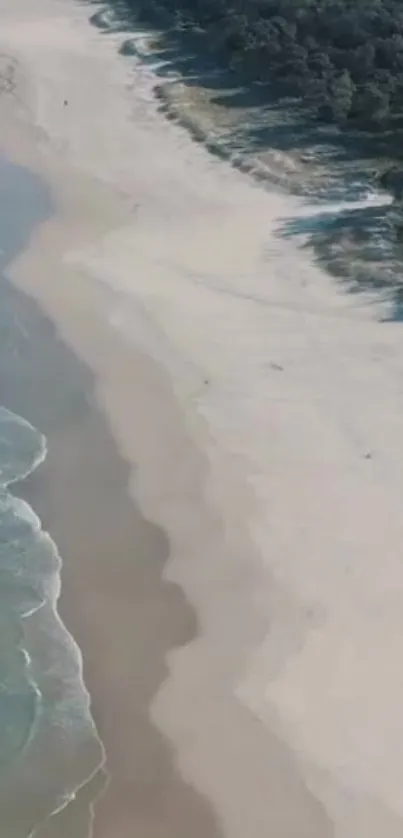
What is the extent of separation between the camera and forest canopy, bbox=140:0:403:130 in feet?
110

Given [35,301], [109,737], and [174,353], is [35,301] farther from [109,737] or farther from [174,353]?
[109,737]

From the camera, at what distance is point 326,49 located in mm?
37719

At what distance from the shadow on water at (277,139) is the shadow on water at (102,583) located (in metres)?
6.60

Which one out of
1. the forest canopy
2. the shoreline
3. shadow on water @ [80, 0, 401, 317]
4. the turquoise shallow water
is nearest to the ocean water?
the turquoise shallow water

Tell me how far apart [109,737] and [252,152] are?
20941 millimetres

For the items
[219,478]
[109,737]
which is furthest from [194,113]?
[109,737]

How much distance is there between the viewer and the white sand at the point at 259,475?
14.1 meters

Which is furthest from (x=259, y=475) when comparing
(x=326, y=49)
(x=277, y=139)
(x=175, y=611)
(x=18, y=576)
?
(x=326, y=49)

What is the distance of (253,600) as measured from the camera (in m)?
16.6

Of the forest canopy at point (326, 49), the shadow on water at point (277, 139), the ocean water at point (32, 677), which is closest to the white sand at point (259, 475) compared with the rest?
the shadow on water at point (277, 139)

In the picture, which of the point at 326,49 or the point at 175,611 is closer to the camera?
the point at 175,611

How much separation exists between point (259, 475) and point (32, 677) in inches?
208

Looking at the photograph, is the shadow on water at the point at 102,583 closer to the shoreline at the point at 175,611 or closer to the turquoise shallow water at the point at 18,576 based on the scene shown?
the shoreline at the point at 175,611

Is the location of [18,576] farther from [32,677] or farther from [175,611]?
[175,611]
